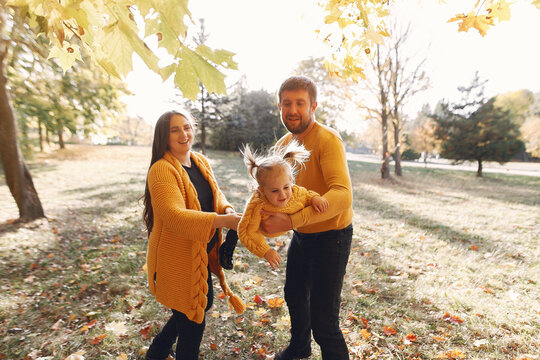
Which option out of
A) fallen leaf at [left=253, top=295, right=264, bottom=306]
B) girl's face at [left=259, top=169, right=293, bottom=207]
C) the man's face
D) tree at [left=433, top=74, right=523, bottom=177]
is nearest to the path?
tree at [left=433, top=74, right=523, bottom=177]

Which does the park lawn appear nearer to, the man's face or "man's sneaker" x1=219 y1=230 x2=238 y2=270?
"man's sneaker" x1=219 y1=230 x2=238 y2=270

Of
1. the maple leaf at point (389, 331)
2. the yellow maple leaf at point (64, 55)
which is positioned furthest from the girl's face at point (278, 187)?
the maple leaf at point (389, 331)

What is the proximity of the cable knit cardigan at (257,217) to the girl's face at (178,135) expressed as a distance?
76 cm

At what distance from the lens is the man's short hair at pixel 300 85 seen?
1.97 meters

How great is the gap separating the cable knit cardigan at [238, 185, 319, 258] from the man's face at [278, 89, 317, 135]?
52 cm

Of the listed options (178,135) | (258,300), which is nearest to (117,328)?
(258,300)

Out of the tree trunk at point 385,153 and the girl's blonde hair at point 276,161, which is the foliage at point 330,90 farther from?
the girl's blonde hair at point 276,161

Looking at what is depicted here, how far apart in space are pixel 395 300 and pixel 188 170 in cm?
330

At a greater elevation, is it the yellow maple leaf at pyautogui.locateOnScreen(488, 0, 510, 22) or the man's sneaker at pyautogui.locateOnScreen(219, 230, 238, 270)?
the yellow maple leaf at pyautogui.locateOnScreen(488, 0, 510, 22)

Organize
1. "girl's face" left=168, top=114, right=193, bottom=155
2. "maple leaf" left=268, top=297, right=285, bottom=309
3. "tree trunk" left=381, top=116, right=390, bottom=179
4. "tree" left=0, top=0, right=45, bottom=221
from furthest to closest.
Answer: "tree trunk" left=381, top=116, right=390, bottom=179
"tree" left=0, top=0, right=45, bottom=221
"maple leaf" left=268, top=297, right=285, bottom=309
"girl's face" left=168, top=114, right=193, bottom=155

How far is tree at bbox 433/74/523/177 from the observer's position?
18.1 meters

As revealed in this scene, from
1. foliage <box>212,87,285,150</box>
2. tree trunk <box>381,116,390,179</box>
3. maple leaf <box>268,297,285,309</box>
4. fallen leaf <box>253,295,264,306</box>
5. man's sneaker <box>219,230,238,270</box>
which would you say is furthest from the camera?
foliage <box>212,87,285,150</box>

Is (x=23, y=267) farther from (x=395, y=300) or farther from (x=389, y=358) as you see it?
(x=395, y=300)

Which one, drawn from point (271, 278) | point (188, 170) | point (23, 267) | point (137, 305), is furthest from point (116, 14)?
point (23, 267)
